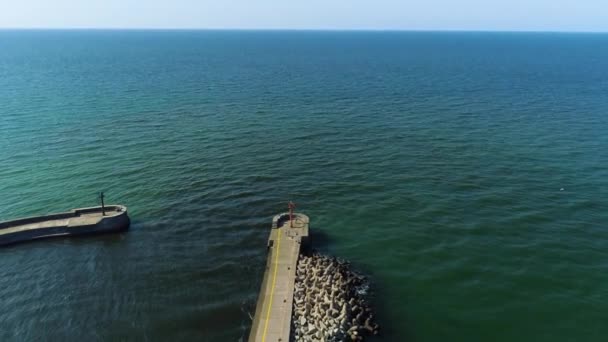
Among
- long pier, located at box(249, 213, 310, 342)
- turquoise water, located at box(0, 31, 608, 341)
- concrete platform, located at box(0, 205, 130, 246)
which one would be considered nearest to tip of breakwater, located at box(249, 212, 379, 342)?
long pier, located at box(249, 213, 310, 342)

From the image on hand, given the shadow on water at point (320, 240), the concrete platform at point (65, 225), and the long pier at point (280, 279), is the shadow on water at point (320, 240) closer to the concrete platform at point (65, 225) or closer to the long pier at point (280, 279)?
the long pier at point (280, 279)

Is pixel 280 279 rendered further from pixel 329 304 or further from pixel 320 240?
pixel 320 240

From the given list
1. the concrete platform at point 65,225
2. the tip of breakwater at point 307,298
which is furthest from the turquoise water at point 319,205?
the tip of breakwater at point 307,298

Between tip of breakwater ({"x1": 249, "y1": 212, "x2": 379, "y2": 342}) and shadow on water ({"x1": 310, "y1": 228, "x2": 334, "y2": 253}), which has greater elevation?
shadow on water ({"x1": 310, "y1": 228, "x2": 334, "y2": 253})

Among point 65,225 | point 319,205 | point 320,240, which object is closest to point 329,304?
point 320,240

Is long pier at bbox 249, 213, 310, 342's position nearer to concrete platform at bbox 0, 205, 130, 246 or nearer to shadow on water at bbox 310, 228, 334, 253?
shadow on water at bbox 310, 228, 334, 253

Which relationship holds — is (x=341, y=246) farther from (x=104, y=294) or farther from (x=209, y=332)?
(x=104, y=294)

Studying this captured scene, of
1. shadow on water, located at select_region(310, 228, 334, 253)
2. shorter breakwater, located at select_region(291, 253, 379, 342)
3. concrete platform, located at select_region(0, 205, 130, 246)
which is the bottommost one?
shorter breakwater, located at select_region(291, 253, 379, 342)
